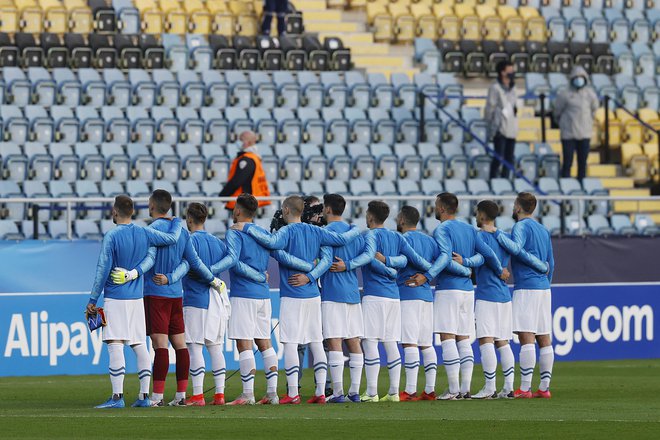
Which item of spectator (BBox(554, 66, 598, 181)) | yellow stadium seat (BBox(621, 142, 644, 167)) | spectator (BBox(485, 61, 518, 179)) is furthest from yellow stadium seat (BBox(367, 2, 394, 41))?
yellow stadium seat (BBox(621, 142, 644, 167))

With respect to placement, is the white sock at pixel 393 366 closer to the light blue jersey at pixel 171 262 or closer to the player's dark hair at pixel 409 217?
the player's dark hair at pixel 409 217

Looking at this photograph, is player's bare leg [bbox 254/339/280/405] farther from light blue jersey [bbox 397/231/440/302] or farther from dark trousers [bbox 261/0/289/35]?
dark trousers [bbox 261/0/289/35]

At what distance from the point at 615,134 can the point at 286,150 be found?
6950 millimetres

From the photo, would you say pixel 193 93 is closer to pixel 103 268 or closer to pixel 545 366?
pixel 545 366

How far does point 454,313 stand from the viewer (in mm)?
15703

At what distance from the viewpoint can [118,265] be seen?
14.4m

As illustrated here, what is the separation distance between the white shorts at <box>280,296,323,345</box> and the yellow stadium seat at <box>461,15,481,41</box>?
59.2ft

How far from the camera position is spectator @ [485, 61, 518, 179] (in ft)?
87.9

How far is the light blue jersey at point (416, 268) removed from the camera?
1562cm

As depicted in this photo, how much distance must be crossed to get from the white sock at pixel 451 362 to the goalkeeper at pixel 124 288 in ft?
9.58

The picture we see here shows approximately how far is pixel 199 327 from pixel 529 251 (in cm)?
336

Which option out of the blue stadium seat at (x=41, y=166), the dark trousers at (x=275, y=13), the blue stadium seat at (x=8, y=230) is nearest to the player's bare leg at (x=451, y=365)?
the blue stadium seat at (x=8, y=230)

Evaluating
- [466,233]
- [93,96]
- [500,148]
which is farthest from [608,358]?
[93,96]

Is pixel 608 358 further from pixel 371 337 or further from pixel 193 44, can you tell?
pixel 193 44
